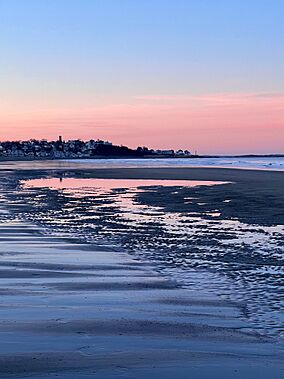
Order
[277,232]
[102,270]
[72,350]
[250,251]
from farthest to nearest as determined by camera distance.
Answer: [277,232] → [250,251] → [102,270] → [72,350]

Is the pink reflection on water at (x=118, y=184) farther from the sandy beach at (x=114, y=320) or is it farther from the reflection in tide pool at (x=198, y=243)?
the sandy beach at (x=114, y=320)

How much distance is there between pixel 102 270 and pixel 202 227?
5931 millimetres

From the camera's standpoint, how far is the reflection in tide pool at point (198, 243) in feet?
27.3

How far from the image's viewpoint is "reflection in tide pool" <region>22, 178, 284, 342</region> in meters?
8.32

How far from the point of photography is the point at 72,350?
18.7 ft

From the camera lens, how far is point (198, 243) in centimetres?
1287

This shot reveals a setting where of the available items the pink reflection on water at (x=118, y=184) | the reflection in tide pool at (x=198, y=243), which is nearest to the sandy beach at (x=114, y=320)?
the reflection in tide pool at (x=198, y=243)

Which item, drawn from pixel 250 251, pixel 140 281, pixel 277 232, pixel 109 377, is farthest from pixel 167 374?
pixel 277 232

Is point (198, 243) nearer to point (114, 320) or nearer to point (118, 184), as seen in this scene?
point (114, 320)

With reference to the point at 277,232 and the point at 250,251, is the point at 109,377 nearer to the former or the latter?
the point at 250,251

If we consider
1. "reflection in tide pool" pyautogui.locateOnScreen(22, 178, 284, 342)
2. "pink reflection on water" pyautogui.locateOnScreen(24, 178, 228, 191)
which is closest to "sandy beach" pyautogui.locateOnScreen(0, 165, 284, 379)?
"reflection in tide pool" pyautogui.locateOnScreen(22, 178, 284, 342)

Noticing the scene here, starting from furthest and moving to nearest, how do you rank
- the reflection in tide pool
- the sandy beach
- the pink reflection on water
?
the pink reflection on water
the reflection in tide pool
the sandy beach

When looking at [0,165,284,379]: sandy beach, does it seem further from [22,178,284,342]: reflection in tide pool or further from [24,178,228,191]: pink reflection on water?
[24,178,228,191]: pink reflection on water

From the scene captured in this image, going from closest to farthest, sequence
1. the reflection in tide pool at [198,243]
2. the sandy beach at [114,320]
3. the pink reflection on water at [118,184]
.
Result: the sandy beach at [114,320], the reflection in tide pool at [198,243], the pink reflection on water at [118,184]
